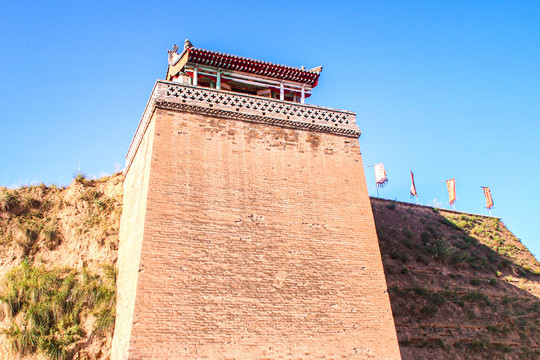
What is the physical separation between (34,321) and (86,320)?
3.68 feet

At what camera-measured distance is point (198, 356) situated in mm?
8734

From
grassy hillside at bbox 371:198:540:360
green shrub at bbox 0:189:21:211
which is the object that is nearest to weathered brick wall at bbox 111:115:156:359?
green shrub at bbox 0:189:21:211

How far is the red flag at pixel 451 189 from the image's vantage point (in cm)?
2664

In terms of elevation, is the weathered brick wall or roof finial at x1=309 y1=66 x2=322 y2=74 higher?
roof finial at x1=309 y1=66 x2=322 y2=74

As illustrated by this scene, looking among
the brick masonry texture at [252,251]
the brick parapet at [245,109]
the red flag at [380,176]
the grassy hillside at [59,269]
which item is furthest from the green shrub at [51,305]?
the red flag at [380,176]

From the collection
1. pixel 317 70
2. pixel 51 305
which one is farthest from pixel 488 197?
pixel 51 305

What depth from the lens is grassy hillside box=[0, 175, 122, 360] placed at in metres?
10.5

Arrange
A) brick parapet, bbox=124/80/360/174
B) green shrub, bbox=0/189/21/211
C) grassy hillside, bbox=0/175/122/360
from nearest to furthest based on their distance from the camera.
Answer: grassy hillside, bbox=0/175/122/360 < brick parapet, bbox=124/80/360/174 < green shrub, bbox=0/189/21/211

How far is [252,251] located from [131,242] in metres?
3.02

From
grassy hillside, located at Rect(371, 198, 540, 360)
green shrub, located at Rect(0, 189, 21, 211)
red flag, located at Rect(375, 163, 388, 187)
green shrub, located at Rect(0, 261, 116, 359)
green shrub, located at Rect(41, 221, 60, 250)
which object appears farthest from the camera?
red flag, located at Rect(375, 163, 388, 187)

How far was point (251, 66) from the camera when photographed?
12805mm

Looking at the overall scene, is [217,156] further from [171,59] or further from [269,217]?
[171,59]

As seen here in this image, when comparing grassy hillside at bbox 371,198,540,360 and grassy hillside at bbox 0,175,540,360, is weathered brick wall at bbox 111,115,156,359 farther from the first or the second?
grassy hillside at bbox 371,198,540,360

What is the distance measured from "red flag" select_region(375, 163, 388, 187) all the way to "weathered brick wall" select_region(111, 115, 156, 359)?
16.6 meters
